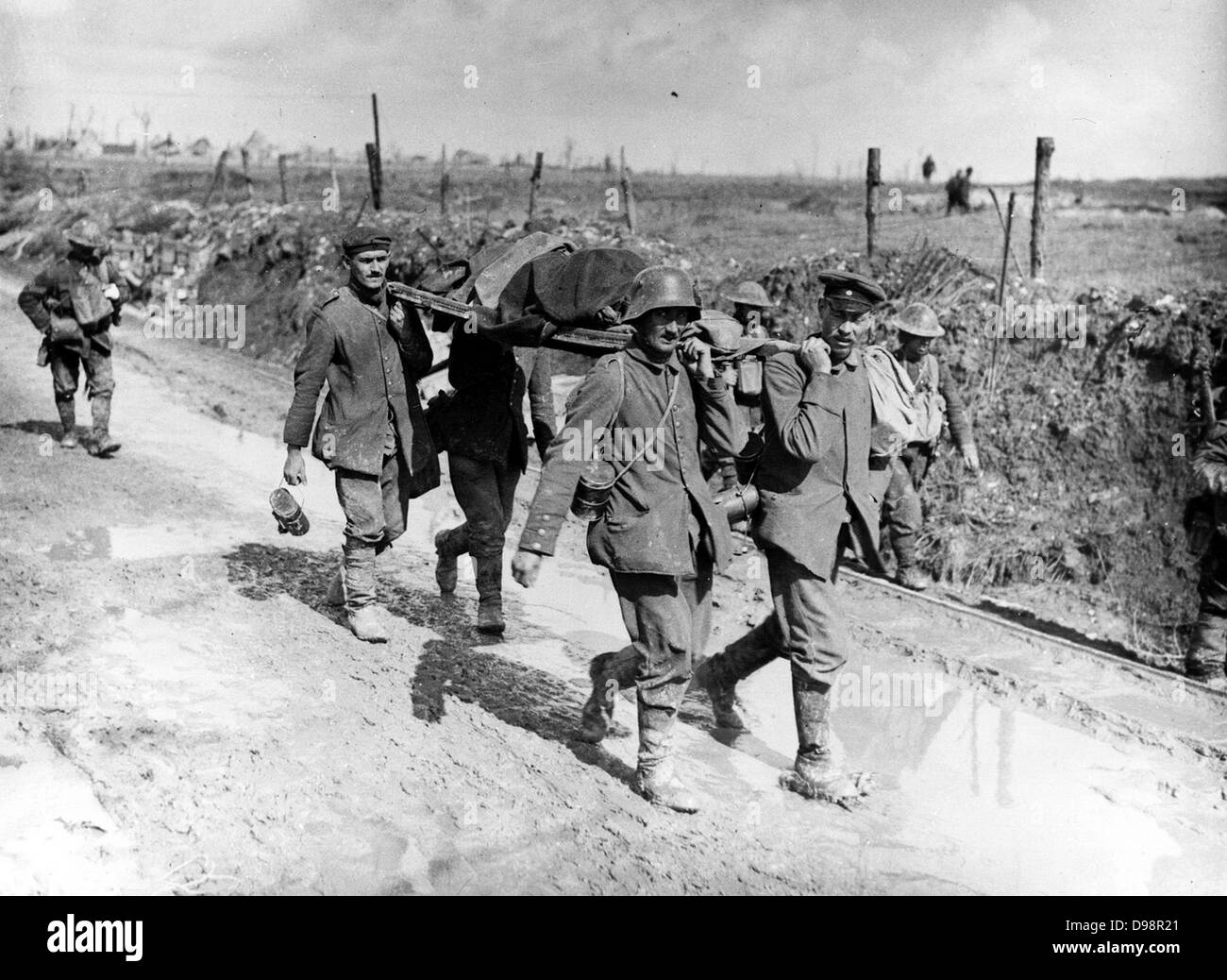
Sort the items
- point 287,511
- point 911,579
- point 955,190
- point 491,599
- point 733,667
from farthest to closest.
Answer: point 955,190 → point 911,579 → point 491,599 → point 287,511 → point 733,667

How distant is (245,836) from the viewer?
4879 millimetres

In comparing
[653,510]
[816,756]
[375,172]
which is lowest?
[816,756]

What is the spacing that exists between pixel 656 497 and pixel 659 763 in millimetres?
1167

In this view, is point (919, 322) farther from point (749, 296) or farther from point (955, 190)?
point (955, 190)

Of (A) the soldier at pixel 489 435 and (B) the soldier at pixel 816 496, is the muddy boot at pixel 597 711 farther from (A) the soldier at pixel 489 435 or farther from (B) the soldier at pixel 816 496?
(A) the soldier at pixel 489 435

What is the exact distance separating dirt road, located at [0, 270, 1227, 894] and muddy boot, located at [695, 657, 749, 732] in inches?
5.7

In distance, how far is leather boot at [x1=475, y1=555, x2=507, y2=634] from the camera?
7309 millimetres

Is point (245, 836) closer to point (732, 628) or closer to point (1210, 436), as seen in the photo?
point (732, 628)

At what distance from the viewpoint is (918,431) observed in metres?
8.53

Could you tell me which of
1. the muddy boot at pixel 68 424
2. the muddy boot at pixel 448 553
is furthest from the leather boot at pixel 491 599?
the muddy boot at pixel 68 424

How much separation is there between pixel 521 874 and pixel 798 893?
108cm

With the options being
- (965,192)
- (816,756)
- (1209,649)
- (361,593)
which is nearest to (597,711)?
(816,756)

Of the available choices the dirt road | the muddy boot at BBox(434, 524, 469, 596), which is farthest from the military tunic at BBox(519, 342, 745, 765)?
the muddy boot at BBox(434, 524, 469, 596)
